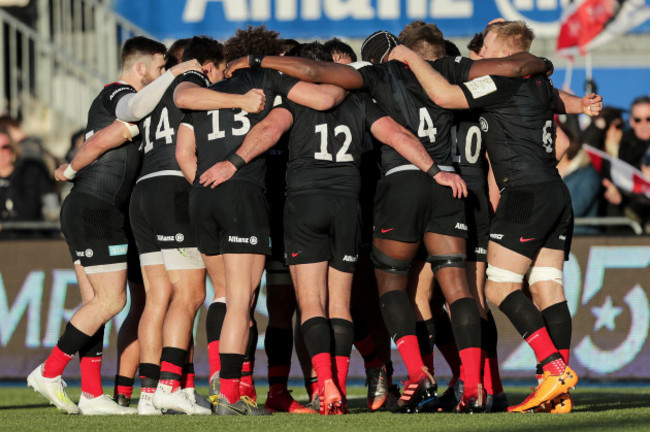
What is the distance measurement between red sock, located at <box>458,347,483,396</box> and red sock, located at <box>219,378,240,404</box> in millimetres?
1438

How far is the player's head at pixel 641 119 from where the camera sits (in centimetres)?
1263

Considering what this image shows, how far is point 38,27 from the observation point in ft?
55.3

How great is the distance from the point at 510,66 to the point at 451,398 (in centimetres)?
225

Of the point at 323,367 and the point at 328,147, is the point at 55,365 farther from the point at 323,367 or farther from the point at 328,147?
the point at 328,147

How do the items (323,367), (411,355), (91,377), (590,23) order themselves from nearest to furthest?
1. (323,367)
2. (411,355)
3. (91,377)
4. (590,23)

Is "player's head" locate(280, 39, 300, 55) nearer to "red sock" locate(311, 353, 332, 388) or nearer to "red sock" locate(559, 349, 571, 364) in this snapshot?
"red sock" locate(311, 353, 332, 388)

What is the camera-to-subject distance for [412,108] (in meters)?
7.62

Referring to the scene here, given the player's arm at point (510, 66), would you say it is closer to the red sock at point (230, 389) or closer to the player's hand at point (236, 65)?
the player's hand at point (236, 65)

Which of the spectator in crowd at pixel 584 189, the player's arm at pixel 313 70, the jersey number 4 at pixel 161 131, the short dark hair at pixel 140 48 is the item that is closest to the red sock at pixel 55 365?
the jersey number 4 at pixel 161 131

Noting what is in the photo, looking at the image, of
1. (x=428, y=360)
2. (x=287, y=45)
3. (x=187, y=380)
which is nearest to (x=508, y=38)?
(x=287, y=45)

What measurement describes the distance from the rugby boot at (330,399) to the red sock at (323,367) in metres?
0.03

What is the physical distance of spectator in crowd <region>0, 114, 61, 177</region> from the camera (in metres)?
13.1

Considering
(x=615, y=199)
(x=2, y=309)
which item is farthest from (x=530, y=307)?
(x=2, y=309)

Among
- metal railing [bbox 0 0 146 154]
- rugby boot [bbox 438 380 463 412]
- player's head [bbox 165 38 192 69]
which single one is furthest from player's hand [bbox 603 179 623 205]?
metal railing [bbox 0 0 146 154]
